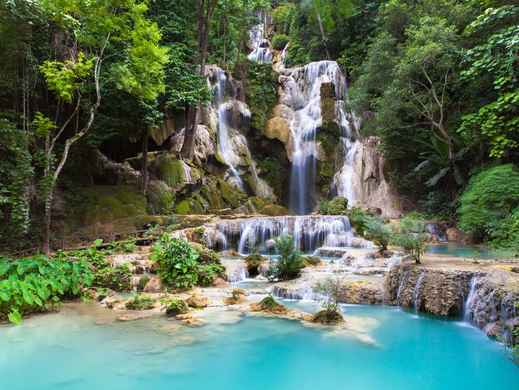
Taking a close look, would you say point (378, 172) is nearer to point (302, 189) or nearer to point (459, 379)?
point (302, 189)

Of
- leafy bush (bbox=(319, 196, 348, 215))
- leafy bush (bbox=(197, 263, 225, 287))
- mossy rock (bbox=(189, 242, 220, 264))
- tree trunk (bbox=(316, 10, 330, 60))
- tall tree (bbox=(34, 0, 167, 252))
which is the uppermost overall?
tree trunk (bbox=(316, 10, 330, 60))

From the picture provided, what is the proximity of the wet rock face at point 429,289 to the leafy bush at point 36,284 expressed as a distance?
6.16 m

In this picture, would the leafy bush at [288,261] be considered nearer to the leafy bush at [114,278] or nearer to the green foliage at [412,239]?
the green foliage at [412,239]

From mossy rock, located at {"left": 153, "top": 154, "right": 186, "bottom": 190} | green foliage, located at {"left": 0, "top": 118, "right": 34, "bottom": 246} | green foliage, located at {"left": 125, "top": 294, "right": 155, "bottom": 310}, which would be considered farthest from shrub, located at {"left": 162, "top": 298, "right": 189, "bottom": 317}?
mossy rock, located at {"left": 153, "top": 154, "right": 186, "bottom": 190}

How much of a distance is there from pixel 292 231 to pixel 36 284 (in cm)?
908

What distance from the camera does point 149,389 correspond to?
3926 millimetres

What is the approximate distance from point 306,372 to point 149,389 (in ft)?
6.07

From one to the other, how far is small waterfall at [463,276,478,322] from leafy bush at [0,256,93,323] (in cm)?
702

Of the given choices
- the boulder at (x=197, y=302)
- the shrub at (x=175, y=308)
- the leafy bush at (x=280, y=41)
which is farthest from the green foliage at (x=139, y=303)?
the leafy bush at (x=280, y=41)

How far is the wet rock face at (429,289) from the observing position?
5980mm

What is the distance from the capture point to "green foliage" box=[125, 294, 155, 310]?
261 inches

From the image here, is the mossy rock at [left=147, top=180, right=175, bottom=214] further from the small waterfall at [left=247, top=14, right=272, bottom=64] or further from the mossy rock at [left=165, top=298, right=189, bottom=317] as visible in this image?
the small waterfall at [left=247, top=14, right=272, bottom=64]

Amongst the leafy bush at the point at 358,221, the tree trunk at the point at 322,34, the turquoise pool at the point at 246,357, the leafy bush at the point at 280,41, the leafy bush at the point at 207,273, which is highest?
the leafy bush at the point at 280,41

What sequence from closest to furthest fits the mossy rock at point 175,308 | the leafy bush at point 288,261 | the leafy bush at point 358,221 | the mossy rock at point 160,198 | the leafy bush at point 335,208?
1. the mossy rock at point 175,308
2. the leafy bush at point 288,261
3. the leafy bush at point 358,221
4. the mossy rock at point 160,198
5. the leafy bush at point 335,208
